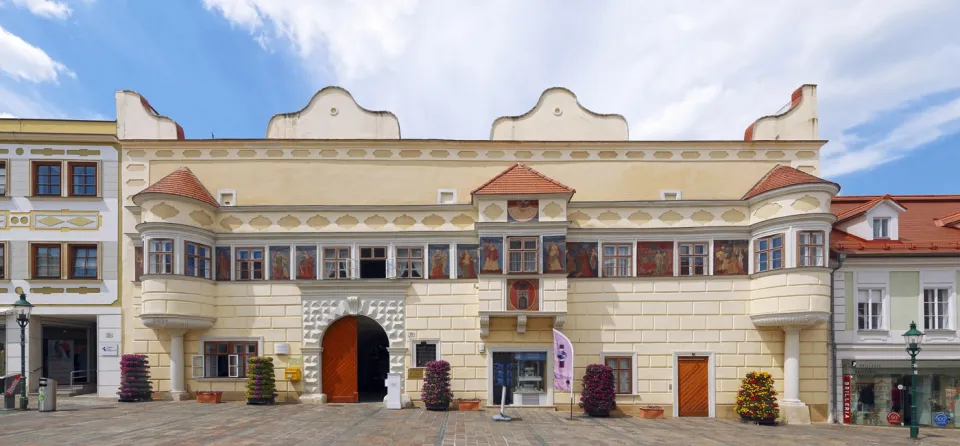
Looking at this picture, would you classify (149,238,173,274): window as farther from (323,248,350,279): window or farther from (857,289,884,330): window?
(857,289,884,330): window

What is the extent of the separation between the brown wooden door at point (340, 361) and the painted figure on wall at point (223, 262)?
431 cm

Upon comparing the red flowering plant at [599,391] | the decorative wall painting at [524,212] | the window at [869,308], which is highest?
the decorative wall painting at [524,212]

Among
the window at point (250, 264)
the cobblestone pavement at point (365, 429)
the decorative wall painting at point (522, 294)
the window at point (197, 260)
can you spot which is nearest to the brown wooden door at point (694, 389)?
the cobblestone pavement at point (365, 429)

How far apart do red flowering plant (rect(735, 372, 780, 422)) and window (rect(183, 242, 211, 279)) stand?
1949cm

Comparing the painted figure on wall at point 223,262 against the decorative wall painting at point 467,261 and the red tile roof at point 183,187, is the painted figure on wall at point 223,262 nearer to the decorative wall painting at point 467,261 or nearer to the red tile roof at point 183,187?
the red tile roof at point 183,187

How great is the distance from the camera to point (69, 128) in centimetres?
2244

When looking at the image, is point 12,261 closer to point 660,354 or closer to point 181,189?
point 181,189

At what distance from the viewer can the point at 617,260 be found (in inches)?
828

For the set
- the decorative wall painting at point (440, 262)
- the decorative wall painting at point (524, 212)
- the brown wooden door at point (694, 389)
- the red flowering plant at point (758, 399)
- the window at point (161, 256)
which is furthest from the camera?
the decorative wall painting at point (440, 262)

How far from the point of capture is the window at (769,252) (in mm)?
→ 19672

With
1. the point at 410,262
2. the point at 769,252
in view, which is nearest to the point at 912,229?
the point at 769,252

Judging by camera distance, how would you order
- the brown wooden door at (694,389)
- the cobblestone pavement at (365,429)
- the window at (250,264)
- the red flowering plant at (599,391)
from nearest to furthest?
the cobblestone pavement at (365,429), the red flowering plant at (599,391), the brown wooden door at (694,389), the window at (250,264)

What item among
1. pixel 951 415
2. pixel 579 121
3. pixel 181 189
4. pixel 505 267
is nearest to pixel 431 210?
pixel 505 267

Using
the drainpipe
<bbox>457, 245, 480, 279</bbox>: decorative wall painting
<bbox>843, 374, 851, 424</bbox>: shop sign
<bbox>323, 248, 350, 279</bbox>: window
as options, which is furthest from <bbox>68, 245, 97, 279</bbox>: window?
<bbox>843, 374, 851, 424</bbox>: shop sign
